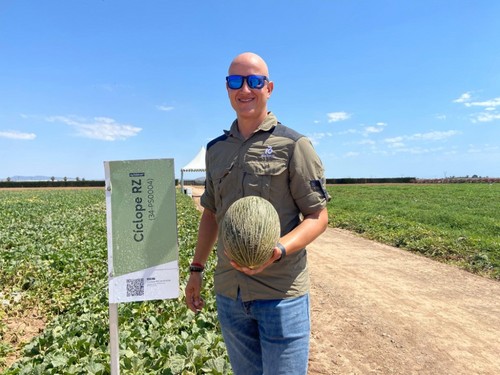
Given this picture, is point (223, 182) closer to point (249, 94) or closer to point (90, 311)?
point (249, 94)

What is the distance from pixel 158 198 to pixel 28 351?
2.74 m

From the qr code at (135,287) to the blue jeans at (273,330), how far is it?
834mm

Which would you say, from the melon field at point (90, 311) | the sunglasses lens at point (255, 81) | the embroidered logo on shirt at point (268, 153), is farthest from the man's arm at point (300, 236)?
the melon field at point (90, 311)

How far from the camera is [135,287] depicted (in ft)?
9.39

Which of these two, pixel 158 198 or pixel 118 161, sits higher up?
pixel 118 161

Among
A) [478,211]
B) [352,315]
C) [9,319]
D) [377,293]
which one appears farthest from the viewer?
[478,211]

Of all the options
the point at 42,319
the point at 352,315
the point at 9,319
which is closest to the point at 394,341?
the point at 352,315

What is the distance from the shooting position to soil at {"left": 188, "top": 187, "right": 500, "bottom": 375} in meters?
4.52

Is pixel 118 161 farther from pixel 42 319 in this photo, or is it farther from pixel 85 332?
pixel 42 319

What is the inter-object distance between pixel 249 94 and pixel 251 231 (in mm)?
768

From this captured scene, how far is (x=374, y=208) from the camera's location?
65.2 feet

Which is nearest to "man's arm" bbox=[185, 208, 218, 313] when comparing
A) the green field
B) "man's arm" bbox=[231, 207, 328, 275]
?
"man's arm" bbox=[231, 207, 328, 275]

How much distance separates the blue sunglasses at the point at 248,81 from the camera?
2.13 m

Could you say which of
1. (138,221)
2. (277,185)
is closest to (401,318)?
(138,221)
